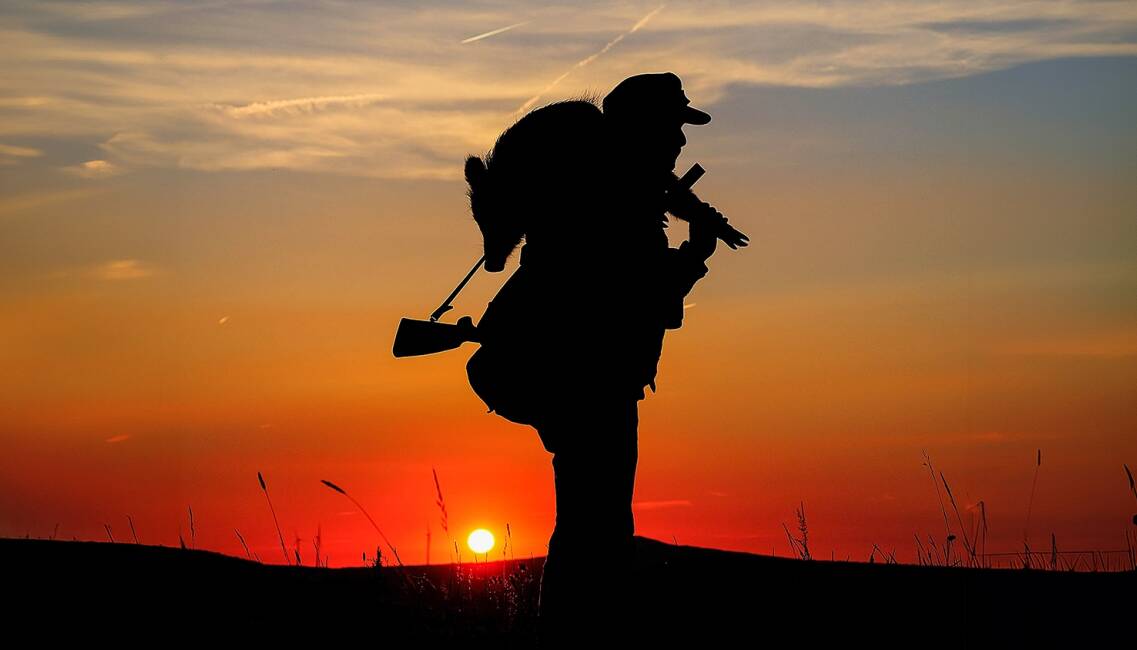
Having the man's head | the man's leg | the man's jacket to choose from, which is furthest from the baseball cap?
the man's leg

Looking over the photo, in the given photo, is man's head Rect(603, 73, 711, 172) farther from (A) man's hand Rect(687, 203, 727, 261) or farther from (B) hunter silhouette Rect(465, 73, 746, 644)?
(A) man's hand Rect(687, 203, 727, 261)

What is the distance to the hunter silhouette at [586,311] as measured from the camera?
20.6 ft

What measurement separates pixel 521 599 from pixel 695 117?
3.00 m

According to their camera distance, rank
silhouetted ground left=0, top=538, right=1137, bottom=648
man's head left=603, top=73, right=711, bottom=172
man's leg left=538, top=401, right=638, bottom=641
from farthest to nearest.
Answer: silhouetted ground left=0, top=538, right=1137, bottom=648, man's head left=603, top=73, right=711, bottom=172, man's leg left=538, top=401, right=638, bottom=641

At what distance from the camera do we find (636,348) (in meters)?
6.34

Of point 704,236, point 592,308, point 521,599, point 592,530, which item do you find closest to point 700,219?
point 704,236

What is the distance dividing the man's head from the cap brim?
0.09 metres

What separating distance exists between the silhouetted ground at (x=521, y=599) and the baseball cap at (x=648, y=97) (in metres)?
2.44

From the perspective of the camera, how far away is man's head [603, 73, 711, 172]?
254 inches

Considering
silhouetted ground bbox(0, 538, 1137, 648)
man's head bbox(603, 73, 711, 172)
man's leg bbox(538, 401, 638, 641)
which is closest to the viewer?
man's leg bbox(538, 401, 638, 641)

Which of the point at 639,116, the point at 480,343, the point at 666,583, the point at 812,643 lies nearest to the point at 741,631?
the point at 812,643

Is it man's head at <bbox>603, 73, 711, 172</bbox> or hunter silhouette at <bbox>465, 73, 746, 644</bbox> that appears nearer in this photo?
hunter silhouette at <bbox>465, 73, 746, 644</bbox>

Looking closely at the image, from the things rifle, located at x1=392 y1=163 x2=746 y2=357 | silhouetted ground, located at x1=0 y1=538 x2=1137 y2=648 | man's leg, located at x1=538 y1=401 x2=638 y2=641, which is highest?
rifle, located at x1=392 y1=163 x2=746 y2=357

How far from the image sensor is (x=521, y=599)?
8.10 m
